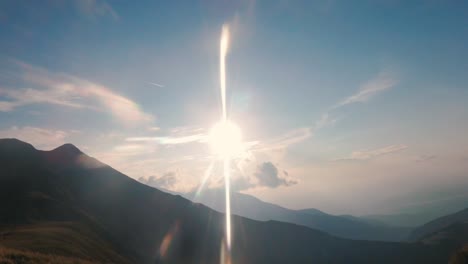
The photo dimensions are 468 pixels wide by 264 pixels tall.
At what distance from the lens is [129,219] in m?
128

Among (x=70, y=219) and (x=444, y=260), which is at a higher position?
(x=70, y=219)

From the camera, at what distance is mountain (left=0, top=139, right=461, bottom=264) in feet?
285

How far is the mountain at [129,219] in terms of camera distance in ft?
285

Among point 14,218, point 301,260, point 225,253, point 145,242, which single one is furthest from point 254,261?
point 14,218

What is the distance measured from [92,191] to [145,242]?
113 ft

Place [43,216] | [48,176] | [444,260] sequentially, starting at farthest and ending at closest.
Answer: [444,260]
[48,176]
[43,216]

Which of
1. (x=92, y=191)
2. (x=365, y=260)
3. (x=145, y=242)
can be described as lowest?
(x=365, y=260)

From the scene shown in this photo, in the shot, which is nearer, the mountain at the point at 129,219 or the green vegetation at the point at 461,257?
the green vegetation at the point at 461,257

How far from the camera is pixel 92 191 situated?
13388 cm

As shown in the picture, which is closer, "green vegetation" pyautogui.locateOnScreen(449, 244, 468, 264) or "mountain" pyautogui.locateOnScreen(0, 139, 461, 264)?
"green vegetation" pyautogui.locateOnScreen(449, 244, 468, 264)

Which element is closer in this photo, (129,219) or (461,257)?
(461,257)

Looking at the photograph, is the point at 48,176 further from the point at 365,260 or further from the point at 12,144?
the point at 365,260

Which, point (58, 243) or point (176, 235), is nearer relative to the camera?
point (58, 243)

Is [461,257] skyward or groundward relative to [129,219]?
groundward
